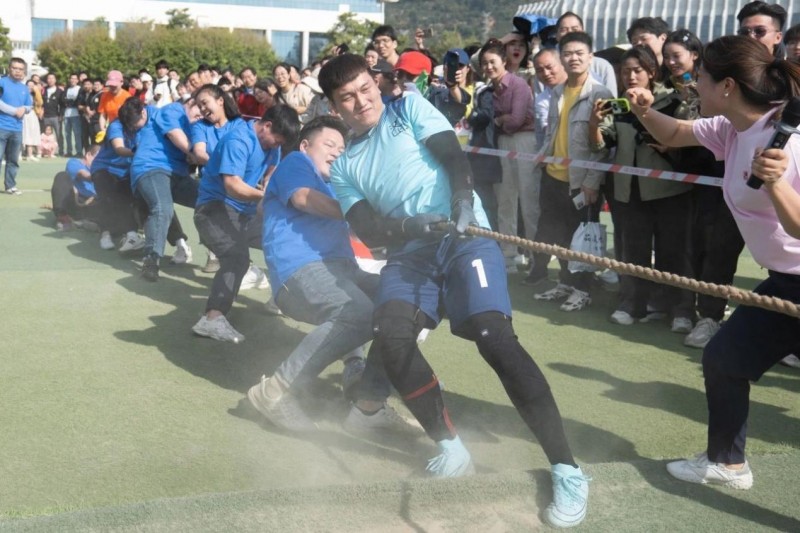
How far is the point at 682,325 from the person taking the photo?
629 cm

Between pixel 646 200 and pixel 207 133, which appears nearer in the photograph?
pixel 646 200

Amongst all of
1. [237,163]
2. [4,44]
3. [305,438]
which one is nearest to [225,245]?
[237,163]

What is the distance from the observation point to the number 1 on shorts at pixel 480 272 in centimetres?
363

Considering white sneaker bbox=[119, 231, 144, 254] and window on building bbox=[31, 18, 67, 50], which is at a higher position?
window on building bbox=[31, 18, 67, 50]

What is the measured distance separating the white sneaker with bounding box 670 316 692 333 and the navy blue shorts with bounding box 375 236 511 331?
288 cm

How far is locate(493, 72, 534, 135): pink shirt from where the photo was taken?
7.95 m

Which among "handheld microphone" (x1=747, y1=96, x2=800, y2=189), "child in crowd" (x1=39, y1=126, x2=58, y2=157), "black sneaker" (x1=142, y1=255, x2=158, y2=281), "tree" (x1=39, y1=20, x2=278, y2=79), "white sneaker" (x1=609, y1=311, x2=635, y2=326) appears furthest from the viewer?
"tree" (x1=39, y1=20, x2=278, y2=79)

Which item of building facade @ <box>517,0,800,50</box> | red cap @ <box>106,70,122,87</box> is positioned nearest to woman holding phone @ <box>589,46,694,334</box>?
red cap @ <box>106,70,122,87</box>

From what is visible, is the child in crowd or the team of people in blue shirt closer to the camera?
the team of people in blue shirt

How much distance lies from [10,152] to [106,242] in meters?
5.58

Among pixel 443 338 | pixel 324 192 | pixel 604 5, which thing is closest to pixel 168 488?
pixel 324 192

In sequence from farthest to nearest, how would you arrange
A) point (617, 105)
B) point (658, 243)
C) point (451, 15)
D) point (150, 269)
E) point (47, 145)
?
point (451, 15) < point (47, 145) < point (150, 269) < point (658, 243) < point (617, 105)

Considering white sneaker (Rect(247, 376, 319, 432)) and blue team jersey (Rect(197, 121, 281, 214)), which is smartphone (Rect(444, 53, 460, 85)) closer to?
blue team jersey (Rect(197, 121, 281, 214))

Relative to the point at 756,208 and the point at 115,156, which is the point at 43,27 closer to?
the point at 115,156
